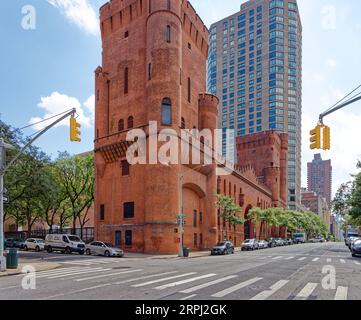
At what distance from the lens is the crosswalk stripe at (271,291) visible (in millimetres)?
11039

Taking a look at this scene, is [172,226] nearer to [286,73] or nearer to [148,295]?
[148,295]

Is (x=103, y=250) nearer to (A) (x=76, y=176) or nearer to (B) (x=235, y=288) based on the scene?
(B) (x=235, y=288)

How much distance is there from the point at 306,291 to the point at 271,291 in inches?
46.5

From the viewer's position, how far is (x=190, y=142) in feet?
152

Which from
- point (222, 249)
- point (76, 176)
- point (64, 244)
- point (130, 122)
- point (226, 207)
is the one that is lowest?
point (222, 249)

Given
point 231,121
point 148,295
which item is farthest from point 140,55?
point 231,121

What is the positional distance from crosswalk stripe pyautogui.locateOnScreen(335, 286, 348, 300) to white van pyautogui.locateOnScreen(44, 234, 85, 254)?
29957 mm

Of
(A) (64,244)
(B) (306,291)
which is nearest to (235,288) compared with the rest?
(B) (306,291)

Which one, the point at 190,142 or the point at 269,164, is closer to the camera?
the point at 190,142

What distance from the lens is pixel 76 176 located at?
58.1 meters

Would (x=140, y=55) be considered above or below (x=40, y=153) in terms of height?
above

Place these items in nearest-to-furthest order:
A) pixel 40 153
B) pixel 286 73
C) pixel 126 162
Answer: pixel 40 153 → pixel 126 162 → pixel 286 73

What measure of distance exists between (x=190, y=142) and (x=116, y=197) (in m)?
11.3
